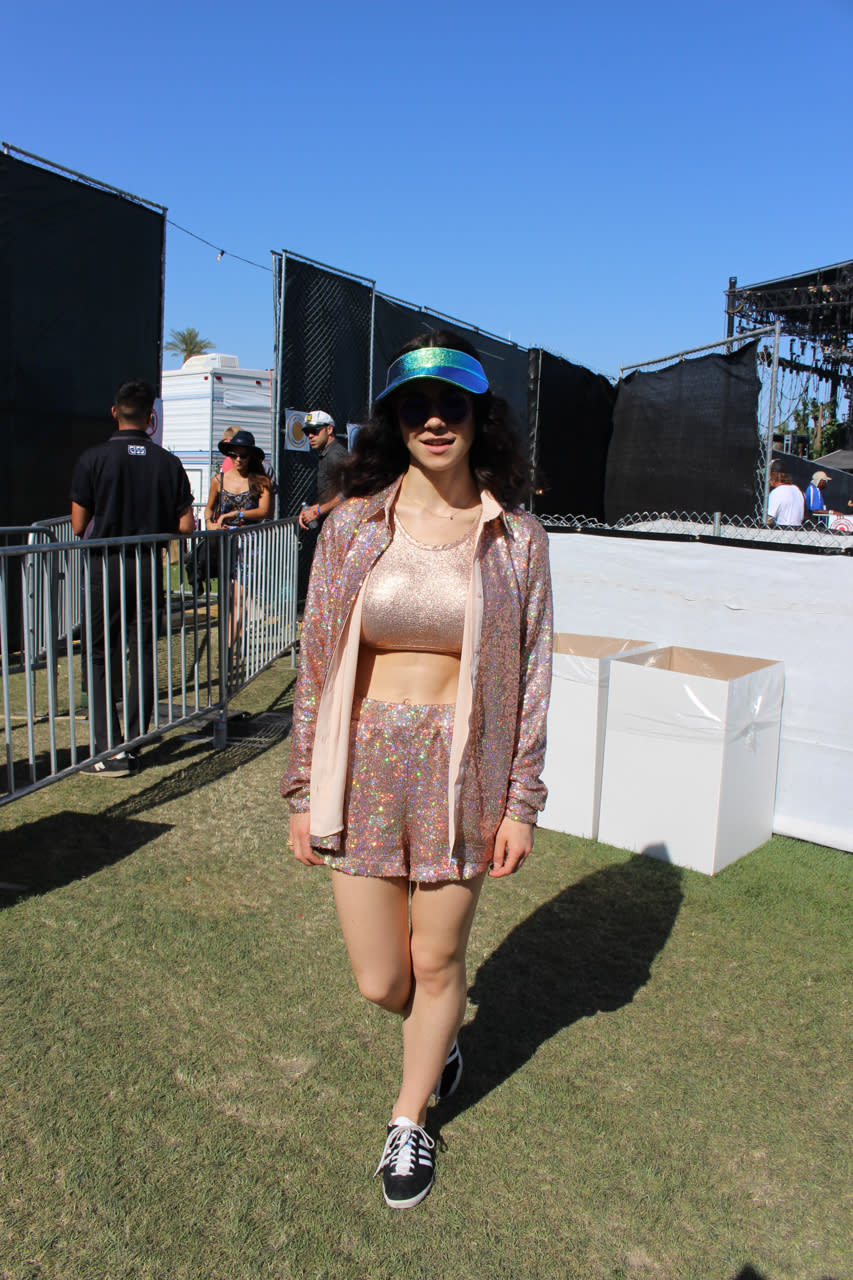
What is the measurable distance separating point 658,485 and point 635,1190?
26.6 ft

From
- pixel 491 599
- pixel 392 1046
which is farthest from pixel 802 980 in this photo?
pixel 491 599

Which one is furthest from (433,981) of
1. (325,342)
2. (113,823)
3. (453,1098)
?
(325,342)

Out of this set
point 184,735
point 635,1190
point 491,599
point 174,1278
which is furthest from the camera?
point 184,735

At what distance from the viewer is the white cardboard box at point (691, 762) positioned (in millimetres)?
3918

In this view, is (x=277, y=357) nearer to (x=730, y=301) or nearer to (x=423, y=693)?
(x=423, y=693)

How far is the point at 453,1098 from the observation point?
2545 mm

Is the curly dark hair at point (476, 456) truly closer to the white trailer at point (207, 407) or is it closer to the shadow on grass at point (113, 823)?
the shadow on grass at point (113, 823)

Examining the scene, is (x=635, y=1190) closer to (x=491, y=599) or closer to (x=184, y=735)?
(x=491, y=599)

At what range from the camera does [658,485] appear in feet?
31.3

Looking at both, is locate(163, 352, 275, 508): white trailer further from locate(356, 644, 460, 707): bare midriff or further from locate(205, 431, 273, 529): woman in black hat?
locate(356, 644, 460, 707): bare midriff

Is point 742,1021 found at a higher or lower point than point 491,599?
lower

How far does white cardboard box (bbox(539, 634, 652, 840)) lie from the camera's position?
4230 millimetres

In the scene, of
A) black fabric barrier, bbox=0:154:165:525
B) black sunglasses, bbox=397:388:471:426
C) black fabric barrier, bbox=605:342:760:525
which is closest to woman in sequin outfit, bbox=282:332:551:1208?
black sunglasses, bbox=397:388:471:426

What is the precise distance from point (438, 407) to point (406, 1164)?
175cm
